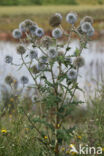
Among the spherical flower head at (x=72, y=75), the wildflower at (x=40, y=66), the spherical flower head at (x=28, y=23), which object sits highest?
the spherical flower head at (x=28, y=23)

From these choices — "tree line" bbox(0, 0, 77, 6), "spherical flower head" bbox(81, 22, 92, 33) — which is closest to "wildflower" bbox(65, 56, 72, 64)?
"spherical flower head" bbox(81, 22, 92, 33)

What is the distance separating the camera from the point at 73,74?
306 centimetres

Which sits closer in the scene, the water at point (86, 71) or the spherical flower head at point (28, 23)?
the spherical flower head at point (28, 23)

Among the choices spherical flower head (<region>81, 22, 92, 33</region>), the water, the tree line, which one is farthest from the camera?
the tree line

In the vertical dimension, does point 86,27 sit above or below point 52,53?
above

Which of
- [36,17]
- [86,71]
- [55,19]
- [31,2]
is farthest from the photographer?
[31,2]

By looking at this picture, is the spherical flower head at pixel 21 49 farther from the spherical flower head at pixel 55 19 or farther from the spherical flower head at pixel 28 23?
the spherical flower head at pixel 55 19

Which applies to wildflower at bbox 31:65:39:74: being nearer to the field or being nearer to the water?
the water

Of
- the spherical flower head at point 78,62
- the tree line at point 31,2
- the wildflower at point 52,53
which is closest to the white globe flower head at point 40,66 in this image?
the wildflower at point 52,53

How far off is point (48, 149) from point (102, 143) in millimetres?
627

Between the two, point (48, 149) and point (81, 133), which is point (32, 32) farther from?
point (81, 133)

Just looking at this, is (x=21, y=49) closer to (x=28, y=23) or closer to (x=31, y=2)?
(x=28, y=23)

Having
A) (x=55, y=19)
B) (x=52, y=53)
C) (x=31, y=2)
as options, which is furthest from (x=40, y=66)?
(x=31, y=2)

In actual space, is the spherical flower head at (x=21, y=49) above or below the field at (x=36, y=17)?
below
